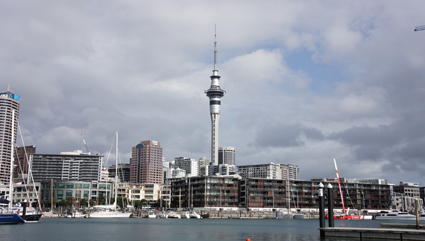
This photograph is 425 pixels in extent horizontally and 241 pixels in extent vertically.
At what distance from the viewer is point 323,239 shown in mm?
63000

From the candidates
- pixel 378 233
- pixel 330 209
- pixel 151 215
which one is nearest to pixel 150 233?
pixel 330 209

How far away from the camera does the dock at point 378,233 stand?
177 feet

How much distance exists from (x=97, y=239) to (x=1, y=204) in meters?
47.3

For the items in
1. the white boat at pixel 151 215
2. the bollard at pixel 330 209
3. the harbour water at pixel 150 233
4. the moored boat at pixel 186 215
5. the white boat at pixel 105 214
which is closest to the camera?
the bollard at pixel 330 209

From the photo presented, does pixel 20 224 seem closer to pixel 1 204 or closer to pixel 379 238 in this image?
pixel 1 204

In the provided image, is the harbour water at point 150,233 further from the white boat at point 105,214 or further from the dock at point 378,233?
the white boat at point 105,214

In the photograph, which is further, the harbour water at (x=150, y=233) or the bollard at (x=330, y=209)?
the harbour water at (x=150, y=233)

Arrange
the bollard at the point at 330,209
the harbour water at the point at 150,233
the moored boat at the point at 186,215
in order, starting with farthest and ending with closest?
the moored boat at the point at 186,215 → the harbour water at the point at 150,233 → the bollard at the point at 330,209

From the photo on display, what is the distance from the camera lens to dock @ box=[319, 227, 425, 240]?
54097 millimetres

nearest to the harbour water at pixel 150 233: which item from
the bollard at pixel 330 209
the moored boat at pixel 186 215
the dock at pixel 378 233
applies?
the bollard at pixel 330 209

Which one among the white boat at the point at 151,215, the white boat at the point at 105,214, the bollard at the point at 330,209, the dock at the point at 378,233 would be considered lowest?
the white boat at the point at 151,215

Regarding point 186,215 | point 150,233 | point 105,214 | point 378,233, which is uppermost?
point 378,233

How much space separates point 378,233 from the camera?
5841cm

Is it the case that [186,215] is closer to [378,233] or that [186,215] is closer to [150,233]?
[150,233]
